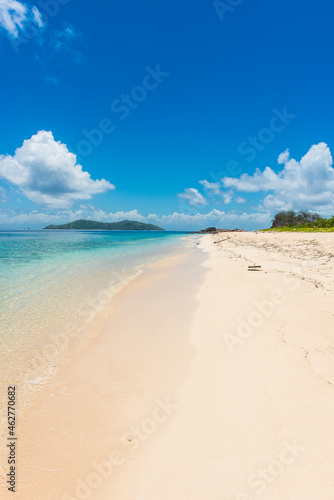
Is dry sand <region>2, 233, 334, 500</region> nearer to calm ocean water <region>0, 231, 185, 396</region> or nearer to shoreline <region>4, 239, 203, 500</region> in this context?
shoreline <region>4, 239, 203, 500</region>

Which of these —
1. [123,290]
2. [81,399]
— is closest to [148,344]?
[81,399]

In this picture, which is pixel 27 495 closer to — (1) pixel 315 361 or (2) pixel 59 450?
(2) pixel 59 450

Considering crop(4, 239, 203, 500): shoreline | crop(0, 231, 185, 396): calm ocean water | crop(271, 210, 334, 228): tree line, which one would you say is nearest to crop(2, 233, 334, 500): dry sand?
crop(4, 239, 203, 500): shoreline

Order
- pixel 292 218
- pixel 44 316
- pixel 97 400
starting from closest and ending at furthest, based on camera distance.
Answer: pixel 97 400
pixel 44 316
pixel 292 218

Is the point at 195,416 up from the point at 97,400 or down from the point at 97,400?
up

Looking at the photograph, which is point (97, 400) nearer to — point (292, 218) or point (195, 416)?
point (195, 416)

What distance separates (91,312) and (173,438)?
664cm

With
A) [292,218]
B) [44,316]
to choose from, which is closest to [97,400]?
[44,316]

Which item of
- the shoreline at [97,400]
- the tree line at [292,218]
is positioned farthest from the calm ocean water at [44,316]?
the tree line at [292,218]

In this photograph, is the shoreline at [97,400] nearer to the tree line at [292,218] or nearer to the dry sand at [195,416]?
the dry sand at [195,416]

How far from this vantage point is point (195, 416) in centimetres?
352

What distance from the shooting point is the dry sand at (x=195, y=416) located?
2576 mm

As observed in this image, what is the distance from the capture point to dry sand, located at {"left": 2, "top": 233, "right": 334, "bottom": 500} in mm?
2576

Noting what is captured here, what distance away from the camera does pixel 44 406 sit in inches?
165
